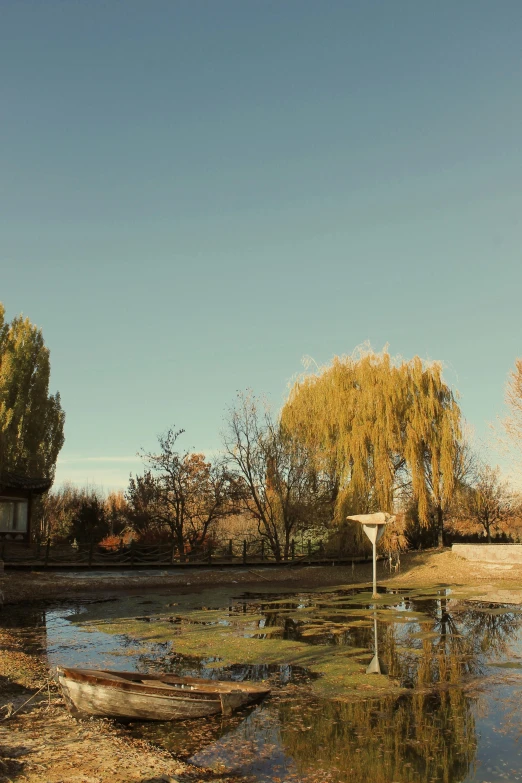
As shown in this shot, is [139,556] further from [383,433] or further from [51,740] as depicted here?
[51,740]

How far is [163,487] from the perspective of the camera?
38.0m

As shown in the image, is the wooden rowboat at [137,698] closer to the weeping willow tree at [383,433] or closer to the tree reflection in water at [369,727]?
the tree reflection in water at [369,727]

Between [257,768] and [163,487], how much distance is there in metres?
31.8

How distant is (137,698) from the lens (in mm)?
8141

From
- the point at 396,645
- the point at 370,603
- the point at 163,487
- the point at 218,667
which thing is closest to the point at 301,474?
the point at 163,487

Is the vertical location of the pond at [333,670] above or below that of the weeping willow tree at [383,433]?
below

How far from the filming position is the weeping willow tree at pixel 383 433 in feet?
102

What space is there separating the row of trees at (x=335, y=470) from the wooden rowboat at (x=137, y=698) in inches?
898

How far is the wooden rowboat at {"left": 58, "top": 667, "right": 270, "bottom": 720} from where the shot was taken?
26.8 feet

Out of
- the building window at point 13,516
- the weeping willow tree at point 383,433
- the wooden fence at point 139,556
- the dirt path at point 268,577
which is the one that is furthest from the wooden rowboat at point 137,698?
the building window at point 13,516

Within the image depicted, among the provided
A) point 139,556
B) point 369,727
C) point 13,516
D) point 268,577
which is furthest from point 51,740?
point 13,516

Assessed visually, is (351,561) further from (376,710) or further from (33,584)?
(376,710)

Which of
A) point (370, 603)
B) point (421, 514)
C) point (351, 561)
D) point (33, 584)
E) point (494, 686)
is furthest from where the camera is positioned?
point (351, 561)

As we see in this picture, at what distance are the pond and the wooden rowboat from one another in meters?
0.18
